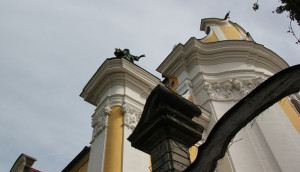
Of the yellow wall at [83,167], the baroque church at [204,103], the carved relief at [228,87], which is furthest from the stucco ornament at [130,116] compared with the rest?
the yellow wall at [83,167]

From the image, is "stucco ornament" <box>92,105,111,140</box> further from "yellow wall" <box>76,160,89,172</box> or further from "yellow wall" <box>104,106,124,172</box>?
"yellow wall" <box>76,160,89,172</box>

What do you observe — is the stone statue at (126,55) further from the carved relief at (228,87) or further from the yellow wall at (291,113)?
the yellow wall at (291,113)

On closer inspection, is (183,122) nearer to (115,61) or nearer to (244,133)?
(244,133)

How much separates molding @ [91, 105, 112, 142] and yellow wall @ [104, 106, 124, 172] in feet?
0.53

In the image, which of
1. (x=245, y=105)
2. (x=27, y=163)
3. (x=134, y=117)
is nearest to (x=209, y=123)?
(x=134, y=117)

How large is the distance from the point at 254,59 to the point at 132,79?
5836 millimetres

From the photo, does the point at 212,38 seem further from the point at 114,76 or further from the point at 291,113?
the point at 114,76

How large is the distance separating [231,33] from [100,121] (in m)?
9.79

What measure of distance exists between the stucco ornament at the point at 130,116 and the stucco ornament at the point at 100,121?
2.17ft

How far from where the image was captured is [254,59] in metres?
13.6

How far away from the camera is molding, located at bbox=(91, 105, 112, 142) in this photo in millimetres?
11008

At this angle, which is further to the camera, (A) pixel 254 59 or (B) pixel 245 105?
(A) pixel 254 59

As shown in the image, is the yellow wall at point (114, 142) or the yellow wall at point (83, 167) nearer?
the yellow wall at point (114, 142)

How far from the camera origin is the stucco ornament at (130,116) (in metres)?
10.8
